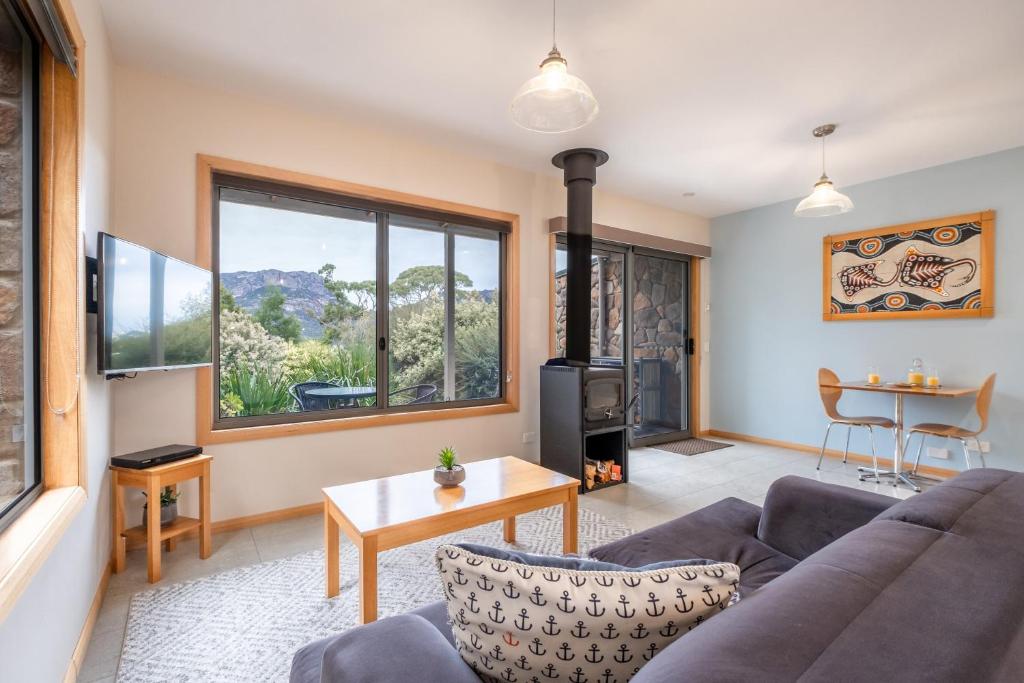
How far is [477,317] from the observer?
161 inches

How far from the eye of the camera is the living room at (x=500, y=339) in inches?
35.4

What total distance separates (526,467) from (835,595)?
6.42ft

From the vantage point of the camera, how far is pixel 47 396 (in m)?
1.63

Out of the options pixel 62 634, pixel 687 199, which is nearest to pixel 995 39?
pixel 687 199

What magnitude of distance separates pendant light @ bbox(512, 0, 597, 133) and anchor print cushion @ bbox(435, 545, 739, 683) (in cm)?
188

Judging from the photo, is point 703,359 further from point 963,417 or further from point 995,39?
point 995,39

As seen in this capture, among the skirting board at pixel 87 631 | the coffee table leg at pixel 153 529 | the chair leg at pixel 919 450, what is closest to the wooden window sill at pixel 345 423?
the coffee table leg at pixel 153 529

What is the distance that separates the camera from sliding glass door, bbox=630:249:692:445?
17.5 ft

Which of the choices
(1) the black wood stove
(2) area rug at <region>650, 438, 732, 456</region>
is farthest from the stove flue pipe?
(2) area rug at <region>650, 438, 732, 456</region>

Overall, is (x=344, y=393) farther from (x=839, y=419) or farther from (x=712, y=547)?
(x=839, y=419)

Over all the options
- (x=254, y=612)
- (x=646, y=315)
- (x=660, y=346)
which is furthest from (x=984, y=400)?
(x=254, y=612)

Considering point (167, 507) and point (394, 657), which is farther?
point (167, 507)

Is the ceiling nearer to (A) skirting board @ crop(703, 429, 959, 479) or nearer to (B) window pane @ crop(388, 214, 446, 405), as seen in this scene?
(B) window pane @ crop(388, 214, 446, 405)

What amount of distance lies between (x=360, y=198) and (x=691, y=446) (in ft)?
13.4
